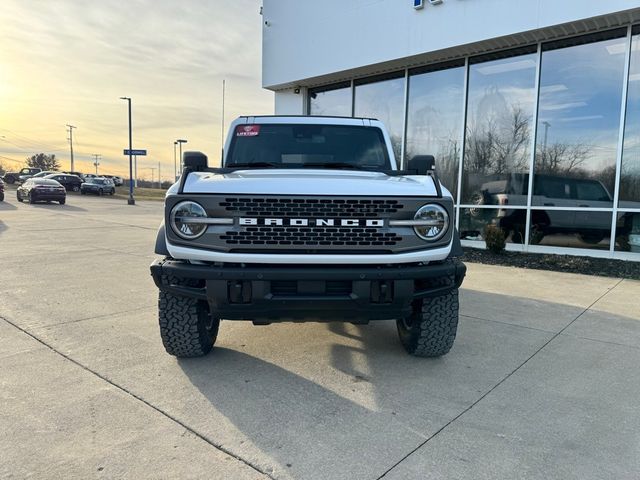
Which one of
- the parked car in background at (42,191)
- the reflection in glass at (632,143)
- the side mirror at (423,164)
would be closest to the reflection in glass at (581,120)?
the reflection in glass at (632,143)

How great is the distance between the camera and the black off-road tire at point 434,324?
3383 millimetres

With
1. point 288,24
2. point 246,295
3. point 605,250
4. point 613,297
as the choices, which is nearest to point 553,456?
point 246,295

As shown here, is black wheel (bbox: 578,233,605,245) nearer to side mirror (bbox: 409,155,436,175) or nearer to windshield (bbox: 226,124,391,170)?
windshield (bbox: 226,124,391,170)

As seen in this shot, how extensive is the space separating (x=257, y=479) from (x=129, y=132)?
33.6 m

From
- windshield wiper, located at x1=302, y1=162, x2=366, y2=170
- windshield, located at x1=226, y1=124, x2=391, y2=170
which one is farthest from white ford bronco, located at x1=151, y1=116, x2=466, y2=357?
windshield, located at x1=226, y1=124, x2=391, y2=170

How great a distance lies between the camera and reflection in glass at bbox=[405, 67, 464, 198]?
428 inches

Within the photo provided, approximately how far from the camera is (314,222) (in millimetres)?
2916

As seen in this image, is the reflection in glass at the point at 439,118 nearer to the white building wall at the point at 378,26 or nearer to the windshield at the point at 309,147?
the white building wall at the point at 378,26

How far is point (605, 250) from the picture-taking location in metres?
8.73

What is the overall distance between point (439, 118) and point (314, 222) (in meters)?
9.28

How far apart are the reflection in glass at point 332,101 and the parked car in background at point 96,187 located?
29550 millimetres

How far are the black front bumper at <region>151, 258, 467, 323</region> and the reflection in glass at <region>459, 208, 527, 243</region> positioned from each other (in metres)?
7.48

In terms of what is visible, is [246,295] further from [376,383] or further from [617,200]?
[617,200]

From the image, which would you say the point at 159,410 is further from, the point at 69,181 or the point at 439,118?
the point at 69,181
